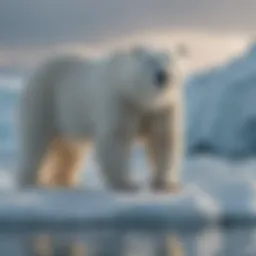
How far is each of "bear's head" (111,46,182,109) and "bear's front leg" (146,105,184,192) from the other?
0.84 ft

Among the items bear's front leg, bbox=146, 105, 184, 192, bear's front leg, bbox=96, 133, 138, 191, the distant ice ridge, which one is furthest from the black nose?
the distant ice ridge

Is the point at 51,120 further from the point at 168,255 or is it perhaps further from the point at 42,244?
the point at 168,255

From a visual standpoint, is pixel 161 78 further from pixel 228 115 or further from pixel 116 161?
pixel 228 115

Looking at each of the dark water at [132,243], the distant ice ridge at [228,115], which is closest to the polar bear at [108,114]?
the dark water at [132,243]

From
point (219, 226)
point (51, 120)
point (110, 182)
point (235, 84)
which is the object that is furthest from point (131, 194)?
point (235, 84)

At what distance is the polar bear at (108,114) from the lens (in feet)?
22.7

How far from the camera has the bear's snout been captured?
267 inches

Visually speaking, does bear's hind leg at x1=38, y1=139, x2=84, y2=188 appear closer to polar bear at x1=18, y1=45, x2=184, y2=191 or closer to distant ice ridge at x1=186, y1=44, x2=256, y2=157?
polar bear at x1=18, y1=45, x2=184, y2=191

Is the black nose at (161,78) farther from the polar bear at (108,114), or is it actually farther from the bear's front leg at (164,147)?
the bear's front leg at (164,147)

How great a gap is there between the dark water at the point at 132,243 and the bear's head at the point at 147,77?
1.54 meters

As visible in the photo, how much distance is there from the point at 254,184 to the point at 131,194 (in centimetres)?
100

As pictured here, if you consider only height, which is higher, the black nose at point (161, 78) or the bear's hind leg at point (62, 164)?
the black nose at point (161, 78)

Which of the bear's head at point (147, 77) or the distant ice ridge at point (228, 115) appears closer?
the bear's head at point (147, 77)

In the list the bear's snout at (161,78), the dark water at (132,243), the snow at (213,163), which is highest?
the bear's snout at (161,78)
